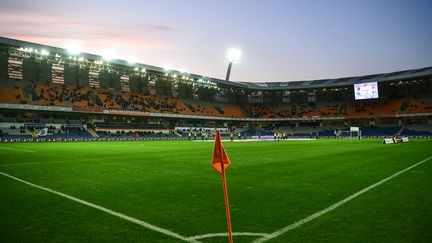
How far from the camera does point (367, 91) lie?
58.4 m

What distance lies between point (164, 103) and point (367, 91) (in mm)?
41936

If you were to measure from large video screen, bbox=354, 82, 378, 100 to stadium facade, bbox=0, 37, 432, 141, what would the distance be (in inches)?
133

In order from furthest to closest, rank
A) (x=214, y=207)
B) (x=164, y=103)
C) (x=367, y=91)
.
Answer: (x=164, y=103)
(x=367, y=91)
(x=214, y=207)

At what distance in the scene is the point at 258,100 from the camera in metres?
86.4

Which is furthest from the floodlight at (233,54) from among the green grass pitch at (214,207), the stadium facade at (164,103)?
the green grass pitch at (214,207)

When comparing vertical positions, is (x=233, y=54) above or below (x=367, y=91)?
above

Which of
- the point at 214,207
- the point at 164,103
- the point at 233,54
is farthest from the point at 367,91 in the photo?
the point at 214,207

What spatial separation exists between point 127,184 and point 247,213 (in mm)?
4396

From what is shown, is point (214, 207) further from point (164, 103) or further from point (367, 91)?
point (164, 103)

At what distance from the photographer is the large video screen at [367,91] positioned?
57.4m

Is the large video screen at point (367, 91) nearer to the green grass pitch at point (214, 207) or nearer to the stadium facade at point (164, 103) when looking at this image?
the stadium facade at point (164, 103)

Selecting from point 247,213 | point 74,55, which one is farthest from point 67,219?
point 74,55

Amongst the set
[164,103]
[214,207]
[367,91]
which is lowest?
[214,207]

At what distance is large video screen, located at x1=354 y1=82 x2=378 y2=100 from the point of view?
57431mm
